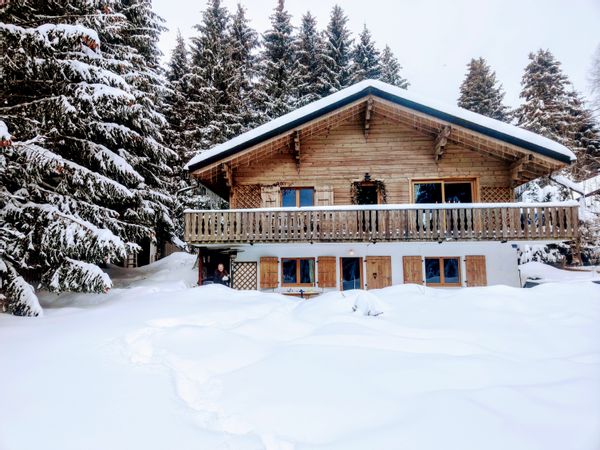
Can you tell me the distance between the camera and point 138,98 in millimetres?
12492

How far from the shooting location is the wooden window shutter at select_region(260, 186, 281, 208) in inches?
537

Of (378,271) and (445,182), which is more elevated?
(445,182)

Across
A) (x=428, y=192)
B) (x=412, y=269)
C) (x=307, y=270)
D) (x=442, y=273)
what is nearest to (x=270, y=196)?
(x=307, y=270)

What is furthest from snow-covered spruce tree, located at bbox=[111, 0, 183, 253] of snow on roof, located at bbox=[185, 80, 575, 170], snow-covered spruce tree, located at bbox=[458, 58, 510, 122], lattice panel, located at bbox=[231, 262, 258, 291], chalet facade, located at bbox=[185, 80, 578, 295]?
snow-covered spruce tree, located at bbox=[458, 58, 510, 122]

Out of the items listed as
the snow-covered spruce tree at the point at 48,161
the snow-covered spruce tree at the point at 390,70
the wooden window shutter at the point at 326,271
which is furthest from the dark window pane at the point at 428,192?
the snow-covered spruce tree at the point at 390,70

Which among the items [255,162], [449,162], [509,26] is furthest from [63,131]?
[509,26]

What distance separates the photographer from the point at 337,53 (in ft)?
81.9

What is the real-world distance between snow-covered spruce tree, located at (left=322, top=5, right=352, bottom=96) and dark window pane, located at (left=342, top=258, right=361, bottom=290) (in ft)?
52.7

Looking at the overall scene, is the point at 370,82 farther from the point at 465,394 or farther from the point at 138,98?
the point at 465,394

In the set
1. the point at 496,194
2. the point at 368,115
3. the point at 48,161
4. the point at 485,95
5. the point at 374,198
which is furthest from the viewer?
the point at 485,95

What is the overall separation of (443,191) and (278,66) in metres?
15.6

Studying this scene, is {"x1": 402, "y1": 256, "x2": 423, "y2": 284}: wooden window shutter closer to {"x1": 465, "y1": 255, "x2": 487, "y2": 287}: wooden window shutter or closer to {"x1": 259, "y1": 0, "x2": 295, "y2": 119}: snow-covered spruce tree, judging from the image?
{"x1": 465, "y1": 255, "x2": 487, "y2": 287}: wooden window shutter

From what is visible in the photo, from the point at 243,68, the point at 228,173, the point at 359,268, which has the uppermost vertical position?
the point at 243,68

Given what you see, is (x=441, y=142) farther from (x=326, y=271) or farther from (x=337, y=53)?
(x=337, y=53)
